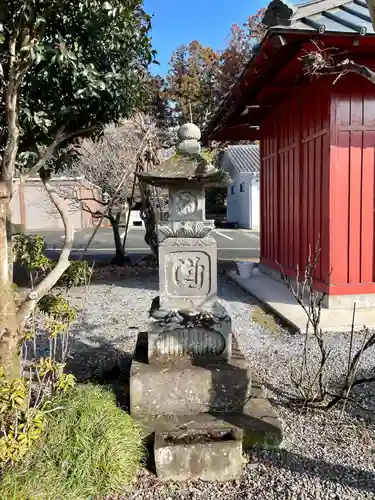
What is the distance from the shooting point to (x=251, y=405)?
3172 mm

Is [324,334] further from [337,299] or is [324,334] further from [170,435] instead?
[170,435]

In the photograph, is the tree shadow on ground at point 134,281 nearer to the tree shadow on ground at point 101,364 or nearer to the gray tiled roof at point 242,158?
the tree shadow on ground at point 101,364

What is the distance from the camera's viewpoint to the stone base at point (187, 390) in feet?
9.98

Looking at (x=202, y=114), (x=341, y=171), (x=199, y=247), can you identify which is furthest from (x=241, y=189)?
(x=199, y=247)

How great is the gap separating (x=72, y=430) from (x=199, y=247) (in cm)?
170

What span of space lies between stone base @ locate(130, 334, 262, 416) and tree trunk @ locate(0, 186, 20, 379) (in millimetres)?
901

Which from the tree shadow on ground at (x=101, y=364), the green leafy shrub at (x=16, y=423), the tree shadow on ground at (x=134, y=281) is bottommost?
the tree shadow on ground at (x=101, y=364)

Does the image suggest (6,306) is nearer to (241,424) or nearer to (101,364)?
(241,424)

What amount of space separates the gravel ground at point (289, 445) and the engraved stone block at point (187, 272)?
1.15m

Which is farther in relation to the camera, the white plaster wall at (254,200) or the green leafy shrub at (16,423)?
the white plaster wall at (254,200)

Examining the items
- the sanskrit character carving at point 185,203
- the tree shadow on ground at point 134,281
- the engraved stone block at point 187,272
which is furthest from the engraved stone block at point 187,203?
the tree shadow on ground at point 134,281

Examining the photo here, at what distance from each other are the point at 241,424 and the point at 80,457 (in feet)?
3.82

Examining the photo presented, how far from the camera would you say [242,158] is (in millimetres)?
27484

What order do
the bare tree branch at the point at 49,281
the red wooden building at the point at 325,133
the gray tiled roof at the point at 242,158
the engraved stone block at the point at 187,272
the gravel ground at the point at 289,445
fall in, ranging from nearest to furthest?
the gravel ground at the point at 289,445 < the bare tree branch at the point at 49,281 < the engraved stone block at the point at 187,272 < the red wooden building at the point at 325,133 < the gray tiled roof at the point at 242,158
